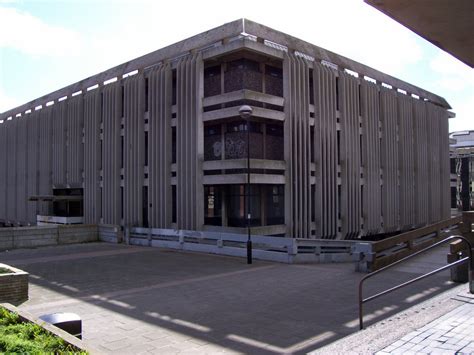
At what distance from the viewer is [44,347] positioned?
5230 millimetres

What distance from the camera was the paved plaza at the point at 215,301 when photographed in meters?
7.21

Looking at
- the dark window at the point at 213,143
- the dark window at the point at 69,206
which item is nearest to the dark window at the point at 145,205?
the dark window at the point at 213,143

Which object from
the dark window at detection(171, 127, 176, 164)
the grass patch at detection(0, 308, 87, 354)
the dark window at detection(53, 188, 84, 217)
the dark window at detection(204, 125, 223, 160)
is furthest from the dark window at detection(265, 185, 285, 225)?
the grass patch at detection(0, 308, 87, 354)

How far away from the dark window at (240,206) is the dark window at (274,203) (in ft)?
2.10

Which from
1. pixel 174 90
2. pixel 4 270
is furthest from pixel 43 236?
pixel 4 270

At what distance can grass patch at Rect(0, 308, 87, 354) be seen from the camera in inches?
203

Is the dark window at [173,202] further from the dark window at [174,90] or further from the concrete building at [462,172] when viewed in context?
the concrete building at [462,172]

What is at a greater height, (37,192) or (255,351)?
(37,192)

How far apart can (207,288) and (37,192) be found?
33120 mm

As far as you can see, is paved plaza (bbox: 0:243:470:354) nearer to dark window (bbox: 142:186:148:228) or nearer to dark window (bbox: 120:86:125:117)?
dark window (bbox: 142:186:148:228)

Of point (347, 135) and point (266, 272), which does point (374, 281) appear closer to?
point (266, 272)

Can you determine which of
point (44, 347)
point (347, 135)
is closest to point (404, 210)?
point (347, 135)

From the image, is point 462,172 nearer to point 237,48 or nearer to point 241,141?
point 241,141

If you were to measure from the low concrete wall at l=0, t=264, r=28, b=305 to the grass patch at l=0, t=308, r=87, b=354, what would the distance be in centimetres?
394
